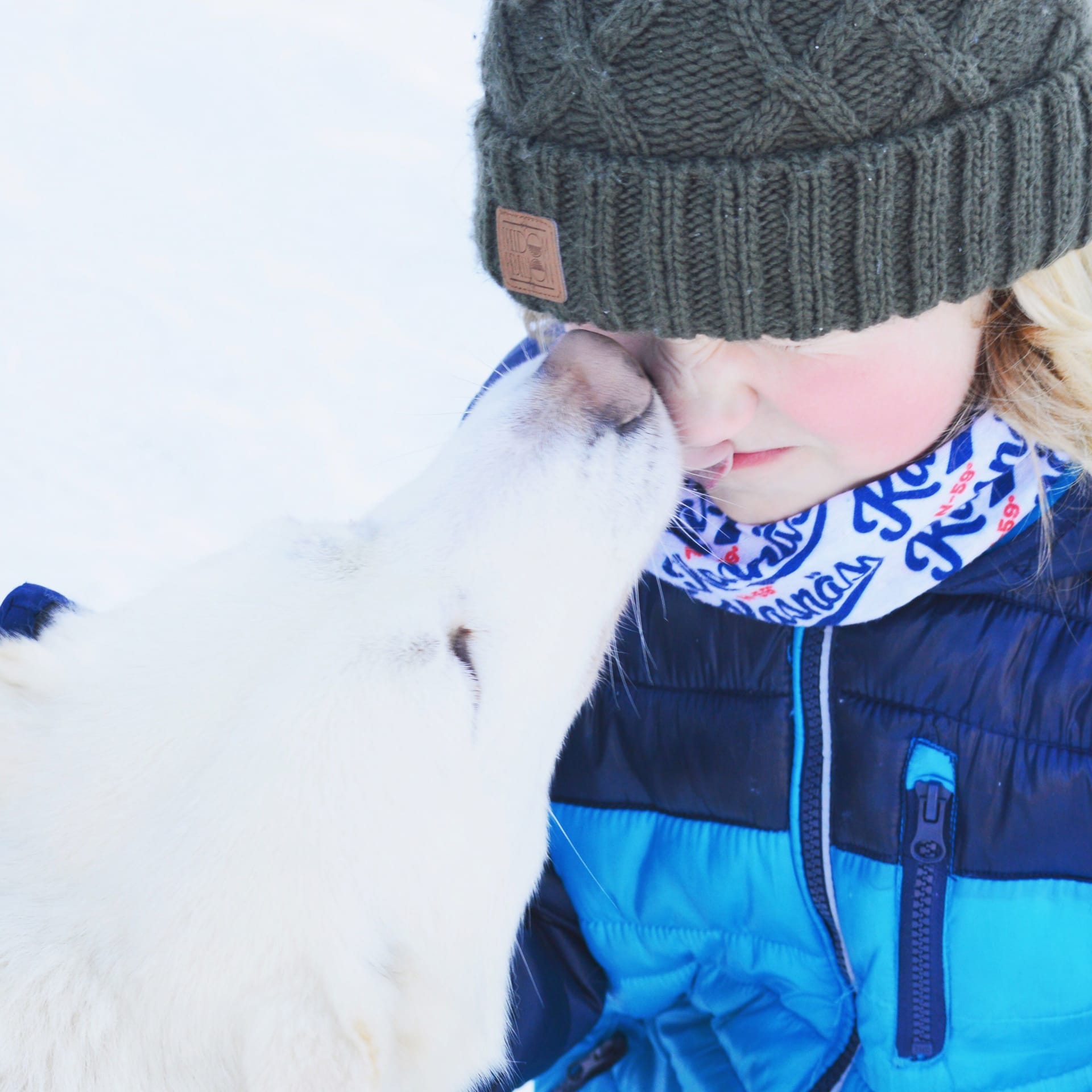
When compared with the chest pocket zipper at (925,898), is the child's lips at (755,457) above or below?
above

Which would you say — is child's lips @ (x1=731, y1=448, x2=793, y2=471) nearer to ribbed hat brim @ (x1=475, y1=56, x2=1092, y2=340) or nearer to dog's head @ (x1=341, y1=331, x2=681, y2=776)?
dog's head @ (x1=341, y1=331, x2=681, y2=776)

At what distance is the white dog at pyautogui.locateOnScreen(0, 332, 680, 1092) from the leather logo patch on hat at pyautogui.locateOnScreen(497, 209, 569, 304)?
145 mm

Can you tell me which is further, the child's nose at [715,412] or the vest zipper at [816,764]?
the vest zipper at [816,764]

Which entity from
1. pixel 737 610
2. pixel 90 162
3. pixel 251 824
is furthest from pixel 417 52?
pixel 251 824

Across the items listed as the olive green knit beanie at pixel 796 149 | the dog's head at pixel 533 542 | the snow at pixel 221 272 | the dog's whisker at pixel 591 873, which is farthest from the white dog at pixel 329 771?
the snow at pixel 221 272

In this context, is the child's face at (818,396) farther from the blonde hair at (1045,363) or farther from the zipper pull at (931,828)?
the zipper pull at (931,828)

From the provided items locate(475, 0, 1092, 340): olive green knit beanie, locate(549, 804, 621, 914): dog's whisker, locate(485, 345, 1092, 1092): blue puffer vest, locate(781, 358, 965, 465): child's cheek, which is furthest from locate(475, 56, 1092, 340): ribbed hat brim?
locate(549, 804, 621, 914): dog's whisker

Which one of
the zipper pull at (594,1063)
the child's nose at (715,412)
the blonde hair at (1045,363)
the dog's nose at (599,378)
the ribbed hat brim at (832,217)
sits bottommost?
the zipper pull at (594,1063)

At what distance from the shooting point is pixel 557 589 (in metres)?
1.32

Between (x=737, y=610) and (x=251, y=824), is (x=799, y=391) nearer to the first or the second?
(x=737, y=610)

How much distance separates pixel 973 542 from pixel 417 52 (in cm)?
341

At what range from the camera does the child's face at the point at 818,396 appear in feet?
4.19

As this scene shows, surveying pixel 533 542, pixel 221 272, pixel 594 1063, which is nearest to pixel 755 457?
pixel 533 542

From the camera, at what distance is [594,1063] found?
197cm
